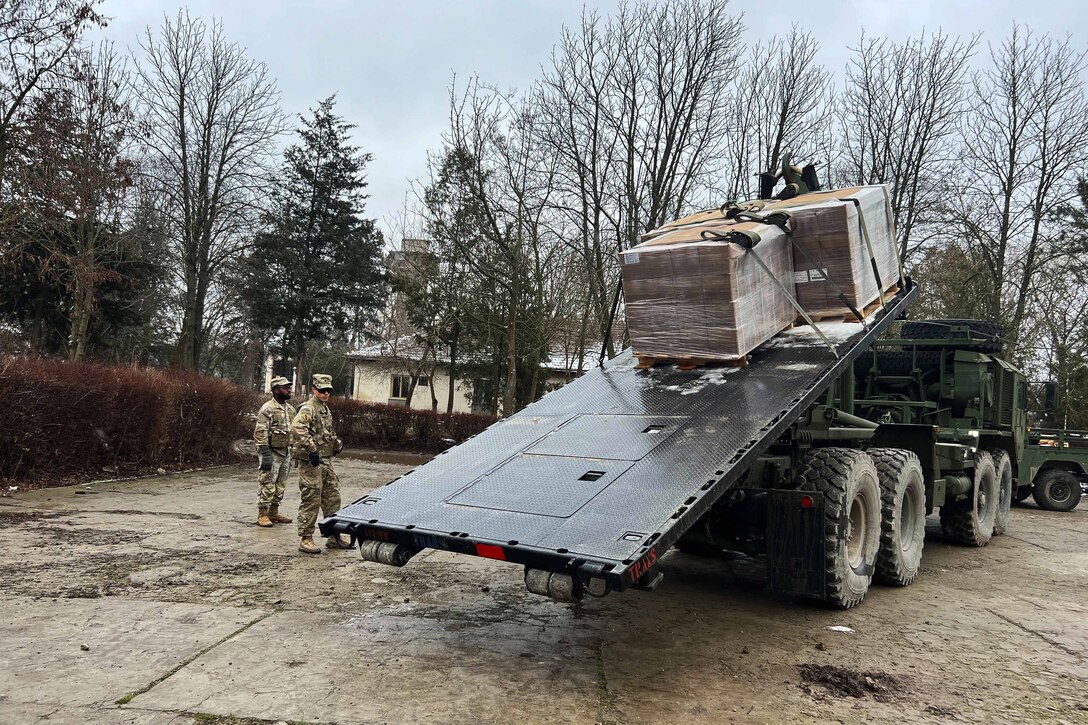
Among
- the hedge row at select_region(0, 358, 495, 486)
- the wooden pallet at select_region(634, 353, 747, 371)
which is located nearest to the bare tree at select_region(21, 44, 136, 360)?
the hedge row at select_region(0, 358, 495, 486)

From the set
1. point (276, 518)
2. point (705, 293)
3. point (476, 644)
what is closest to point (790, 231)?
point (705, 293)

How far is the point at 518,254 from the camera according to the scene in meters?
19.9

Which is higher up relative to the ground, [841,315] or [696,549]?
[841,315]

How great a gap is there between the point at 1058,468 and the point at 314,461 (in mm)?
14607

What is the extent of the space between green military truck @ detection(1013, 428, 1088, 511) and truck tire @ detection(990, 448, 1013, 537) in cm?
471

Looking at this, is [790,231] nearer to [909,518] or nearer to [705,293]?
[705,293]

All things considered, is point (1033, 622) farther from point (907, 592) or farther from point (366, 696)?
point (366, 696)

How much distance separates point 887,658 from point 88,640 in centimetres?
491

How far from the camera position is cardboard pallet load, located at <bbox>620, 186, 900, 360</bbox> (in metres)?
5.85

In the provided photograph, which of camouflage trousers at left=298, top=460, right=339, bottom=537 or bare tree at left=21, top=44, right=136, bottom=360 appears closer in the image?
camouflage trousers at left=298, top=460, right=339, bottom=537

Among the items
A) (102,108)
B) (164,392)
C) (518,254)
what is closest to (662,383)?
(164,392)

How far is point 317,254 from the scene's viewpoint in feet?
107

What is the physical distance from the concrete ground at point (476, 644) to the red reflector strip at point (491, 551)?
2.27 feet

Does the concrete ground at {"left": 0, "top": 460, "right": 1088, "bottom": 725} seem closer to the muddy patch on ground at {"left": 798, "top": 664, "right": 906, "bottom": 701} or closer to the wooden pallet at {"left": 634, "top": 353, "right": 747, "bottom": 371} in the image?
the muddy patch on ground at {"left": 798, "top": 664, "right": 906, "bottom": 701}
